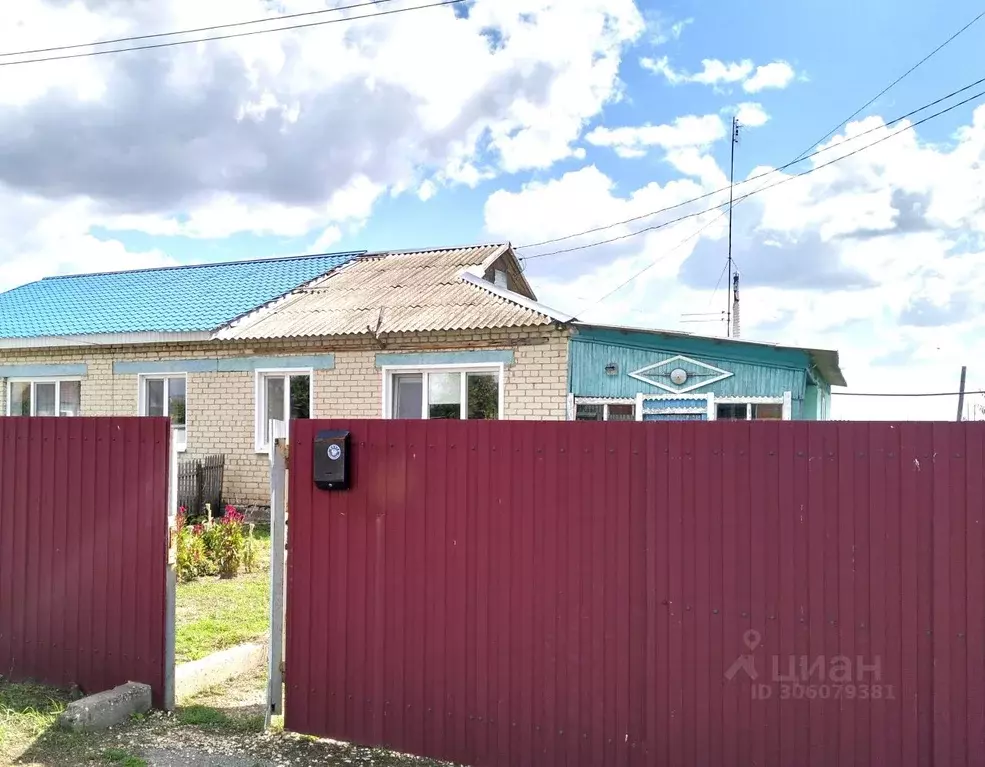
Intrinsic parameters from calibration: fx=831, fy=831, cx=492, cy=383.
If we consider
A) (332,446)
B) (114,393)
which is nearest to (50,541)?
(332,446)

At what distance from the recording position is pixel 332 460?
4.34 meters

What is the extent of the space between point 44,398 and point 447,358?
8.97 metres

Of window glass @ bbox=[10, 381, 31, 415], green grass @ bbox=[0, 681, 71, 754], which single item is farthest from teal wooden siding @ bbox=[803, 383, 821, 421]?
window glass @ bbox=[10, 381, 31, 415]

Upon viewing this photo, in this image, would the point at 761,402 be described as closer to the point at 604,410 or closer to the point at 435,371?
the point at 604,410

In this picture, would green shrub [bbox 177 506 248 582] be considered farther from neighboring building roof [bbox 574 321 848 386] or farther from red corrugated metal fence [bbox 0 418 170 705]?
neighboring building roof [bbox 574 321 848 386]

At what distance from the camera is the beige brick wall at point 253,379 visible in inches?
470

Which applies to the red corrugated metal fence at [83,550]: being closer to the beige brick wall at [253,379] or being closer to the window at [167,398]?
the beige brick wall at [253,379]

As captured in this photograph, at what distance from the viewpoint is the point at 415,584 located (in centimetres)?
425

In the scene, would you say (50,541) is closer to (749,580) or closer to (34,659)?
(34,659)

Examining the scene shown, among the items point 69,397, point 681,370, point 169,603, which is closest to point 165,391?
point 69,397

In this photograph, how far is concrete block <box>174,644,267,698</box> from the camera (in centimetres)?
529

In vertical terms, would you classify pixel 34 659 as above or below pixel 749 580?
below

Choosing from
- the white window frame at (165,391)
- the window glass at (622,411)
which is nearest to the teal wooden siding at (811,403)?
the window glass at (622,411)

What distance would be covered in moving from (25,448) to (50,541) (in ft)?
2.16
